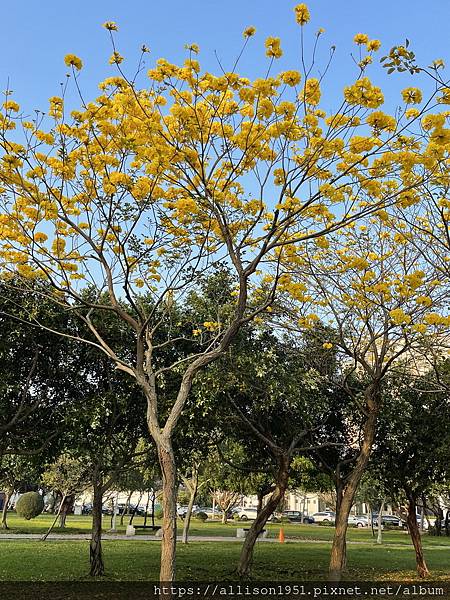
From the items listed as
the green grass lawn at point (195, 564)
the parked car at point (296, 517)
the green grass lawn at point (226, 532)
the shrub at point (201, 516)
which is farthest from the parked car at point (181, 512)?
the green grass lawn at point (195, 564)

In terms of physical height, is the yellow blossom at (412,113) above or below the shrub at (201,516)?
above

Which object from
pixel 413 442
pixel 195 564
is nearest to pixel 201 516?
pixel 195 564

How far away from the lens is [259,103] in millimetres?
5645

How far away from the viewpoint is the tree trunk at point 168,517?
585cm

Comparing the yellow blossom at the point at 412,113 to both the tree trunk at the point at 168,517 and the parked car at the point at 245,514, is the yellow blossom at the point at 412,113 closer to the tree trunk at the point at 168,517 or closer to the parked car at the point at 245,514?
the tree trunk at the point at 168,517

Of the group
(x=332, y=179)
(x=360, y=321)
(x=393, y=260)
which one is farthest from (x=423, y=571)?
(x=332, y=179)

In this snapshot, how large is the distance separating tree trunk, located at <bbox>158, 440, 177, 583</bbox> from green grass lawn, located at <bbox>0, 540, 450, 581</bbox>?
5398mm

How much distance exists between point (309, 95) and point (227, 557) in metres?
12.7

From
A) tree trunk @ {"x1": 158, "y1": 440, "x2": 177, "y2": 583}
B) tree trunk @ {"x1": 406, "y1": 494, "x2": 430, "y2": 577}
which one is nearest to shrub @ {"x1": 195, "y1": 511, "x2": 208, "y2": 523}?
tree trunk @ {"x1": 406, "y1": 494, "x2": 430, "y2": 577}

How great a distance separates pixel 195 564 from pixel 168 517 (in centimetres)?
817

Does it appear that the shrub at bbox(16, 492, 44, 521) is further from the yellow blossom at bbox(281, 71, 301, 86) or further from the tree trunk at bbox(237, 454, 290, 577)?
the yellow blossom at bbox(281, 71, 301, 86)

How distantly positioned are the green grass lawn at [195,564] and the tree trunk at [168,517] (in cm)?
540

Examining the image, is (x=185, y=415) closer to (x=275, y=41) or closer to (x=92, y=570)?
(x=92, y=570)

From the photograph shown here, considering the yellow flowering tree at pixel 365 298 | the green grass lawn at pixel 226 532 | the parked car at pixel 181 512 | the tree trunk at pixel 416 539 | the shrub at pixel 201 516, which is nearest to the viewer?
the yellow flowering tree at pixel 365 298
